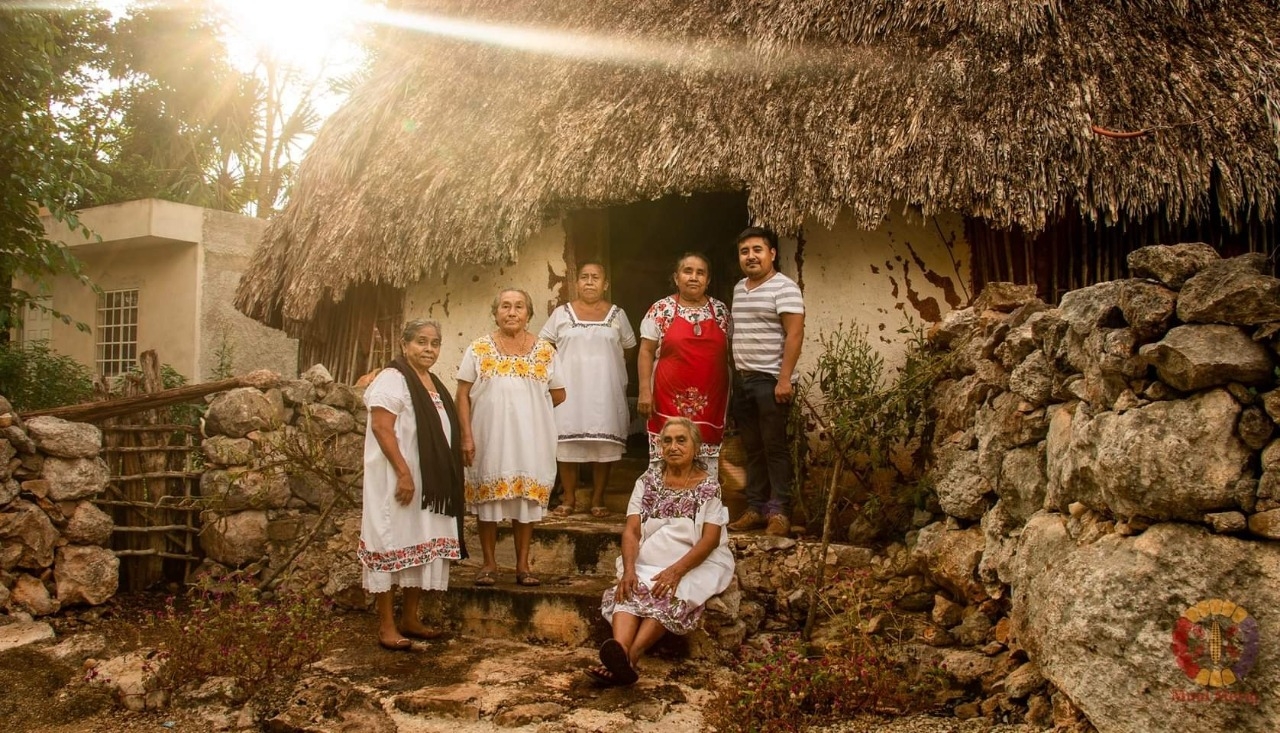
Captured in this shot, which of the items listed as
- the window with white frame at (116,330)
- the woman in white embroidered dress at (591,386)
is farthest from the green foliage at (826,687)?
the window with white frame at (116,330)

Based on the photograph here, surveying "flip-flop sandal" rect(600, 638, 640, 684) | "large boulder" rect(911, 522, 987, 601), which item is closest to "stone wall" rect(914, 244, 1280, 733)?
"large boulder" rect(911, 522, 987, 601)

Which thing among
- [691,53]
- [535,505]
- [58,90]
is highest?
[58,90]

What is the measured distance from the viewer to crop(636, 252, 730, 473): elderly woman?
4.81 m

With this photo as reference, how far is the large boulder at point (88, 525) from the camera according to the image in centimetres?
504

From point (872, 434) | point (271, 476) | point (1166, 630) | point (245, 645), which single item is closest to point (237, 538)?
point (271, 476)

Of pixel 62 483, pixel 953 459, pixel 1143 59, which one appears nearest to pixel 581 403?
pixel 953 459

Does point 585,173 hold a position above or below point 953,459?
above

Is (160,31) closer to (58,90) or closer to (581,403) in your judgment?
(58,90)

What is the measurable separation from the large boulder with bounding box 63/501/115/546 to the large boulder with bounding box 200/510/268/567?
0.53m

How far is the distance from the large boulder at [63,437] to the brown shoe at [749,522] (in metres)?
3.37

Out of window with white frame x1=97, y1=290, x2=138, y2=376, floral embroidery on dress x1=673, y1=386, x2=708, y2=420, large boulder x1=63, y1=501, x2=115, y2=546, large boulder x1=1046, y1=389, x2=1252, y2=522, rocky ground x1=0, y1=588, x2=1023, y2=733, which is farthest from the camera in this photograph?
window with white frame x1=97, y1=290, x2=138, y2=376

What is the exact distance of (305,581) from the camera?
5250 millimetres

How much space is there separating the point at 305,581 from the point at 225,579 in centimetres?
64

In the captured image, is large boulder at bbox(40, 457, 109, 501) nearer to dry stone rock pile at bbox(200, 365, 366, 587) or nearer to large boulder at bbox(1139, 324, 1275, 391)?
dry stone rock pile at bbox(200, 365, 366, 587)
